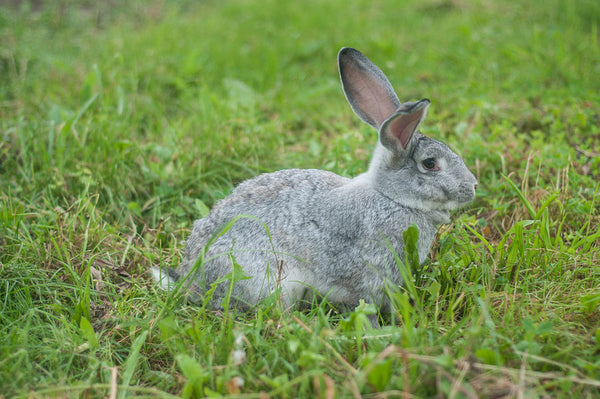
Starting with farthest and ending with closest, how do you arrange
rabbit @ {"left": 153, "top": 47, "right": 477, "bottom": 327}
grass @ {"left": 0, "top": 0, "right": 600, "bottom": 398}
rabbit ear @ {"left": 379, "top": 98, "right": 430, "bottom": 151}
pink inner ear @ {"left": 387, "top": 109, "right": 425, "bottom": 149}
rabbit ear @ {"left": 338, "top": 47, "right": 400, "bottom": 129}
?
rabbit ear @ {"left": 338, "top": 47, "right": 400, "bottom": 129}, rabbit @ {"left": 153, "top": 47, "right": 477, "bottom": 327}, pink inner ear @ {"left": 387, "top": 109, "right": 425, "bottom": 149}, rabbit ear @ {"left": 379, "top": 98, "right": 430, "bottom": 151}, grass @ {"left": 0, "top": 0, "right": 600, "bottom": 398}

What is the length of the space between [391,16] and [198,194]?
520cm

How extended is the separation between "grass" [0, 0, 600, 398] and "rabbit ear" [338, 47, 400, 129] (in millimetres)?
849

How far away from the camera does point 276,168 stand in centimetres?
489

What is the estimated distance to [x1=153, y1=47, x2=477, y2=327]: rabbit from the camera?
353 cm

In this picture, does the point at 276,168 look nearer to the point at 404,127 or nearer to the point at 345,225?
the point at 345,225

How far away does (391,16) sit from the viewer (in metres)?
8.45

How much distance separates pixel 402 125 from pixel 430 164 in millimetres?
389

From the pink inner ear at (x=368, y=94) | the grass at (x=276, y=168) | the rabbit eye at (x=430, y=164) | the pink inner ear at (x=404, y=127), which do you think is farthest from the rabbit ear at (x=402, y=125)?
the grass at (x=276, y=168)

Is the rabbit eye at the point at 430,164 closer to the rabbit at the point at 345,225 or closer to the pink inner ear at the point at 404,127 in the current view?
the rabbit at the point at 345,225

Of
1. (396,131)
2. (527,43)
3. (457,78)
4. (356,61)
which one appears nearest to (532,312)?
(396,131)

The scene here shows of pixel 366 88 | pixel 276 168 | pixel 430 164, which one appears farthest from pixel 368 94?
pixel 276 168

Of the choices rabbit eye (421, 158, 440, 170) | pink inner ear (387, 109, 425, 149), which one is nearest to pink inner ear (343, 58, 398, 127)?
pink inner ear (387, 109, 425, 149)

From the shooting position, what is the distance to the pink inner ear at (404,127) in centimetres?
328

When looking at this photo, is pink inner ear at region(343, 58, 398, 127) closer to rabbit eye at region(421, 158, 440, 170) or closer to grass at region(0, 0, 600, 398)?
rabbit eye at region(421, 158, 440, 170)
